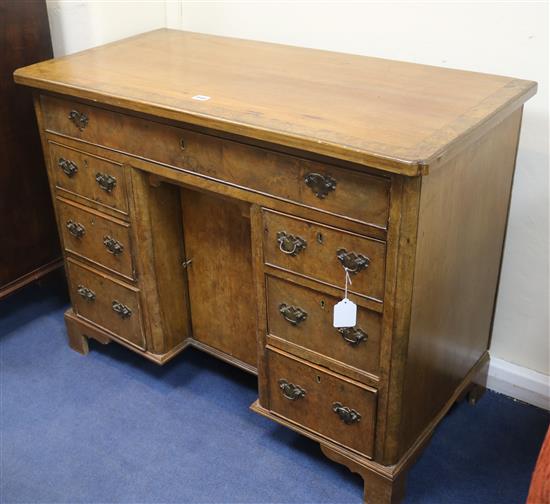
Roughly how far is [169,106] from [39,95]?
1.64 feet

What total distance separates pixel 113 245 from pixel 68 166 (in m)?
0.24

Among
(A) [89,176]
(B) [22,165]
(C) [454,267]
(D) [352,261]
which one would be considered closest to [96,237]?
(A) [89,176]

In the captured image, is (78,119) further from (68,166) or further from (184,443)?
(184,443)

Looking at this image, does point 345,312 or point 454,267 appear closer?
point 345,312

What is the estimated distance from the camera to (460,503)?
169cm

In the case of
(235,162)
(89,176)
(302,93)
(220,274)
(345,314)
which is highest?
(302,93)

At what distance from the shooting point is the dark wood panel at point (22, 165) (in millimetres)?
2057

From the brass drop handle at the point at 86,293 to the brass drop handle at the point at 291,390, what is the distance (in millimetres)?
677

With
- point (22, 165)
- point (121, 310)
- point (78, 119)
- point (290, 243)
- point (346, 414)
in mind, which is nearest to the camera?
point (290, 243)

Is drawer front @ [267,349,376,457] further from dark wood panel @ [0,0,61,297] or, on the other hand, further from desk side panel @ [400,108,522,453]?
dark wood panel @ [0,0,61,297]

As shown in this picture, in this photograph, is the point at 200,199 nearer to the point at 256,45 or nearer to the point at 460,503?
the point at 256,45

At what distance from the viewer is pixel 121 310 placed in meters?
2.00

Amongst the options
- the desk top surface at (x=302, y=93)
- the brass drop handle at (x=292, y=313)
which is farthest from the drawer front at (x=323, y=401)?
the desk top surface at (x=302, y=93)

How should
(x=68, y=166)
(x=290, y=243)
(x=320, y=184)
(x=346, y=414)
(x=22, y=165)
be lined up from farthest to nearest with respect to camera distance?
1. (x=22, y=165)
2. (x=68, y=166)
3. (x=346, y=414)
4. (x=290, y=243)
5. (x=320, y=184)
